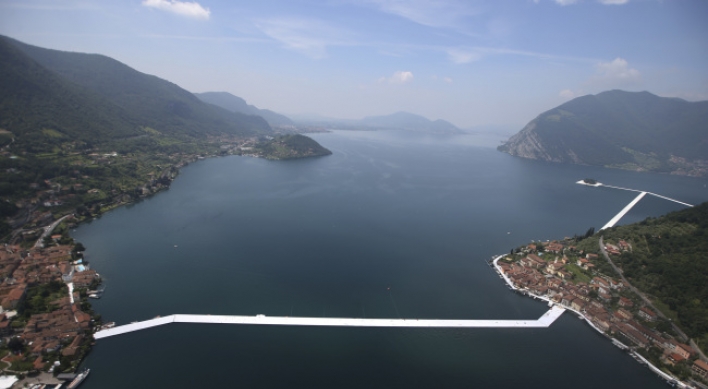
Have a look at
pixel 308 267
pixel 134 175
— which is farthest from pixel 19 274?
pixel 134 175

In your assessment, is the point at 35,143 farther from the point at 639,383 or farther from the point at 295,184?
the point at 639,383

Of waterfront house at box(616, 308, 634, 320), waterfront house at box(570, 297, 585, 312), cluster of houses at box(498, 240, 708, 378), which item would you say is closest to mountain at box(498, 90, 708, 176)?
cluster of houses at box(498, 240, 708, 378)

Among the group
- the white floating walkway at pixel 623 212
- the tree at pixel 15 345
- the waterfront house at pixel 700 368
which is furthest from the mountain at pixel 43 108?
the white floating walkway at pixel 623 212

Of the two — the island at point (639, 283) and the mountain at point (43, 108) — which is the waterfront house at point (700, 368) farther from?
the mountain at point (43, 108)

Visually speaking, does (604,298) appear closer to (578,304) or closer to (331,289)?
(578,304)

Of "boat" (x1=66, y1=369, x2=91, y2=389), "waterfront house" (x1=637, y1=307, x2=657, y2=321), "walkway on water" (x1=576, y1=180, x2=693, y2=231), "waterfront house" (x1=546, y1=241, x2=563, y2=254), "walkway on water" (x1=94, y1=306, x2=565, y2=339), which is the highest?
"walkway on water" (x1=576, y1=180, x2=693, y2=231)

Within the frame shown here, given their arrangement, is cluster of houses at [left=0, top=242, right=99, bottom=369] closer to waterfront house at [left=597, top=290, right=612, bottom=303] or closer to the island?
the island
